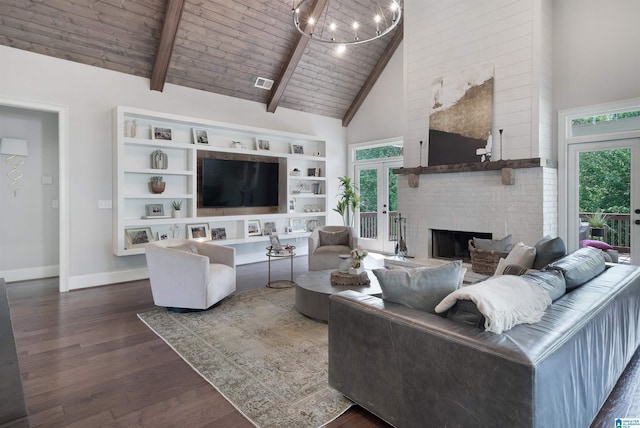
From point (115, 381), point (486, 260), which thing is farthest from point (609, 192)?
point (115, 381)

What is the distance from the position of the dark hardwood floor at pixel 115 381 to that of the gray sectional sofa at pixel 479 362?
32 centimetres

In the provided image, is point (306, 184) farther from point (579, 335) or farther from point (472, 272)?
point (579, 335)

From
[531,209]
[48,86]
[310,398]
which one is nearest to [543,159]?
[531,209]

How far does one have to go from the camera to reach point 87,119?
4910 mm

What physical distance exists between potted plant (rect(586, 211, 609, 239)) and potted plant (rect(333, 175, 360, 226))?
4.01 meters

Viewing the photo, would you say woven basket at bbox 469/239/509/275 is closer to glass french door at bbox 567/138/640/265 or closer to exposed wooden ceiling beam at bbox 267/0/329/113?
glass french door at bbox 567/138/640/265

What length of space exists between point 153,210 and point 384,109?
4.77m

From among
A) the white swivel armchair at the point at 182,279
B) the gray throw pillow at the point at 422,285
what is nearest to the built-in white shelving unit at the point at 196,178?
the white swivel armchair at the point at 182,279

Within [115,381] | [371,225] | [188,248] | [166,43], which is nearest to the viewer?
[115,381]

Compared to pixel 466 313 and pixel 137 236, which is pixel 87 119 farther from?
pixel 466 313

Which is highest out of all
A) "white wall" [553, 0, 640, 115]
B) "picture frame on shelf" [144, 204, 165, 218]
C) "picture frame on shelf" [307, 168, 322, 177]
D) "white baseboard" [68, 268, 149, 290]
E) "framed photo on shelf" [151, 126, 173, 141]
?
A: "white wall" [553, 0, 640, 115]

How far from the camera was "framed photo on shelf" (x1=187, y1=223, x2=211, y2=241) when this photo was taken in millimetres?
5727

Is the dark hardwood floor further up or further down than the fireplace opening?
further down

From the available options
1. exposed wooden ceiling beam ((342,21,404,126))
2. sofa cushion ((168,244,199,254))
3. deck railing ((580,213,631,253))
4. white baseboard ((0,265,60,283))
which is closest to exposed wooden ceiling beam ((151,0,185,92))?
sofa cushion ((168,244,199,254))
